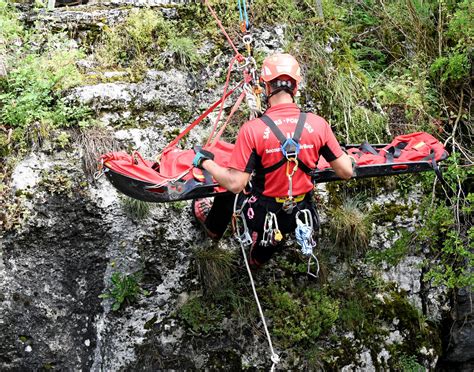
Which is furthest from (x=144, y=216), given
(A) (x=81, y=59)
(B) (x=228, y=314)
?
(A) (x=81, y=59)

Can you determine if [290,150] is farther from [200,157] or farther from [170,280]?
[170,280]

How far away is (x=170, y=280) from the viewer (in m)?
4.69

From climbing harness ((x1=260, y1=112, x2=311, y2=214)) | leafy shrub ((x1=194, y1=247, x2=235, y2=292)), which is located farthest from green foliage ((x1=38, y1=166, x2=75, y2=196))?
climbing harness ((x1=260, y1=112, x2=311, y2=214))

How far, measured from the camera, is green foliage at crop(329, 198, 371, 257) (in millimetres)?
5117

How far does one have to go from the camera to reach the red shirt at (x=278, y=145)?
139 inches

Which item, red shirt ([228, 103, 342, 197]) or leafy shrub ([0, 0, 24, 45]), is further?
leafy shrub ([0, 0, 24, 45])

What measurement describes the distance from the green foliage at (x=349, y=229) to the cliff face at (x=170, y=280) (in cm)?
3

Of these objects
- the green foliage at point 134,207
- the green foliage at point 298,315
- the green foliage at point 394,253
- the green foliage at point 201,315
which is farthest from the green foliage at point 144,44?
the green foliage at point 394,253

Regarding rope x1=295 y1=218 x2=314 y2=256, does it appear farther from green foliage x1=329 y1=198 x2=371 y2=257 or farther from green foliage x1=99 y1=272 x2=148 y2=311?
green foliage x1=99 y1=272 x2=148 y2=311

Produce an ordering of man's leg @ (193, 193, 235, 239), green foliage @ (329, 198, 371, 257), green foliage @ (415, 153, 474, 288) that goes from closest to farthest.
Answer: man's leg @ (193, 193, 235, 239) < green foliage @ (415, 153, 474, 288) < green foliage @ (329, 198, 371, 257)

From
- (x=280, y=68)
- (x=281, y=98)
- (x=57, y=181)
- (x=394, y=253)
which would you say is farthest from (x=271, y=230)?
(x=57, y=181)

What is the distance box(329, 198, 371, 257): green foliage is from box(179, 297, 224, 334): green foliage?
1.37 meters

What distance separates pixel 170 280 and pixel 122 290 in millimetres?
434

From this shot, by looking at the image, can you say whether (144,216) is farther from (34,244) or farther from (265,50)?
(265,50)
